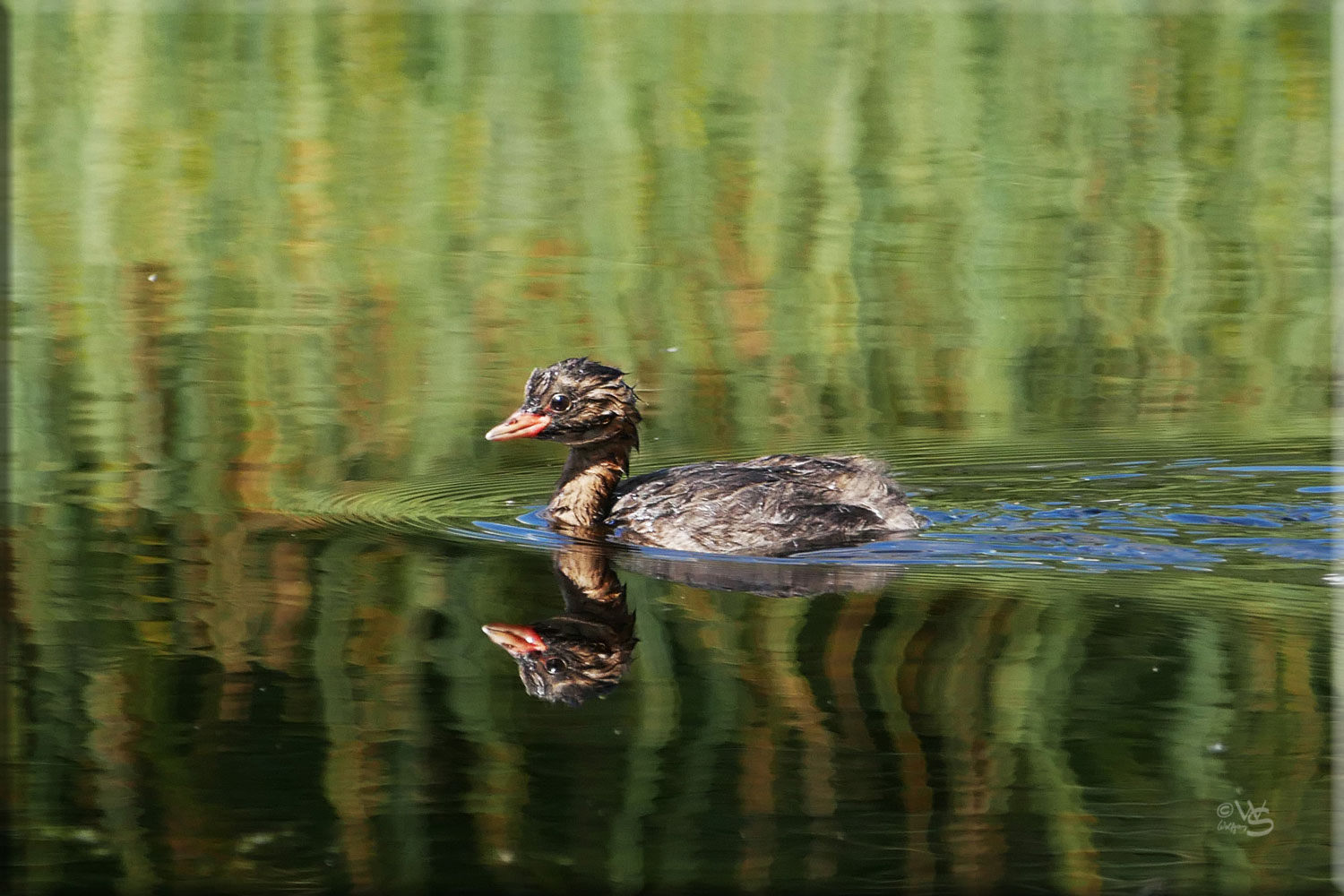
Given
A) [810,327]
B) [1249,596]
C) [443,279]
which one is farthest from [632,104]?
[1249,596]

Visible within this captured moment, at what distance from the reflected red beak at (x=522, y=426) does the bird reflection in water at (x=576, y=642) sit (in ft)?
3.66

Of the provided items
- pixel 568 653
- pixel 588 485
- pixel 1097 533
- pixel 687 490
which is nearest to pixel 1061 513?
pixel 1097 533

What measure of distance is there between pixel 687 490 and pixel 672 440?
5.45ft

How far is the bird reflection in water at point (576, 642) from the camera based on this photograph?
235 inches

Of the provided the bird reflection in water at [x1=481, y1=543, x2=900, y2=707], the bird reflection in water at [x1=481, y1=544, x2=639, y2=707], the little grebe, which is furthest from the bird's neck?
the bird reflection in water at [x1=481, y1=544, x2=639, y2=707]

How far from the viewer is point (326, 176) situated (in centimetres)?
1539

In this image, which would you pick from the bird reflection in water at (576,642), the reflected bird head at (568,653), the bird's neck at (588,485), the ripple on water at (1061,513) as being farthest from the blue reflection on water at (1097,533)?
the reflected bird head at (568,653)

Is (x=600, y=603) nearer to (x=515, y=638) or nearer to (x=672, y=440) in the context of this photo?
(x=515, y=638)

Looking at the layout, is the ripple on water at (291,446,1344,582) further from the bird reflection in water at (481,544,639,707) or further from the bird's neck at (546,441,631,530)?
the bird reflection in water at (481,544,639,707)

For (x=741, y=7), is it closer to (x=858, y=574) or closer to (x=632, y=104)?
(x=632, y=104)

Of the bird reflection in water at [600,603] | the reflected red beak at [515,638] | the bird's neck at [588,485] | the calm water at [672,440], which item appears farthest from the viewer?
the bird's neck at [588,485]

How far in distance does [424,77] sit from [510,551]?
406 inches

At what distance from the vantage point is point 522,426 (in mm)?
8344

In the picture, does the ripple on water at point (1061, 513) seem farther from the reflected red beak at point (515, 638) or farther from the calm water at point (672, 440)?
the reflected red beak at point (515, 638)
